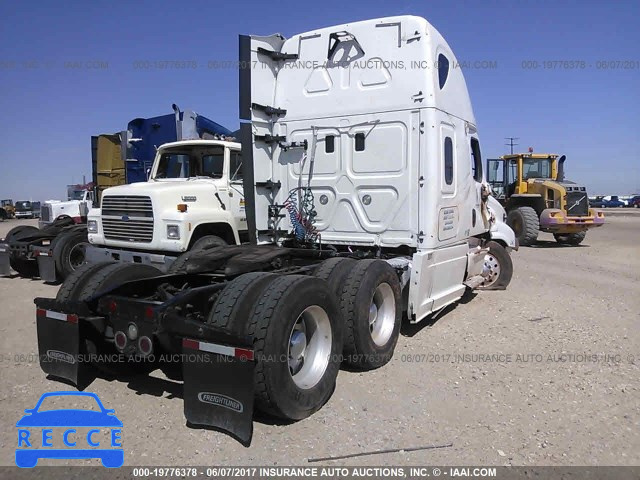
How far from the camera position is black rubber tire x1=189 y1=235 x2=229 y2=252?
7371 millimetres

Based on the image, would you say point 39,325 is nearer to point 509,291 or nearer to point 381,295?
point 381,295

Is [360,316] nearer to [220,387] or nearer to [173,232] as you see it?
[220,387]

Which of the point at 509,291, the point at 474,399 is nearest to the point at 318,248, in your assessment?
the point at 474,399

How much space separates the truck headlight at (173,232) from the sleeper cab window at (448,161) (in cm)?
380

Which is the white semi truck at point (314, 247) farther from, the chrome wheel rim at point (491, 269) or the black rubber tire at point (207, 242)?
the chrome wheel rim at point (491, 269)

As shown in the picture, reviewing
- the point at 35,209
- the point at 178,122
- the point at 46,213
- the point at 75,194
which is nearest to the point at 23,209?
the point at 35,209

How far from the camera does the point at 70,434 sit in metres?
3.63

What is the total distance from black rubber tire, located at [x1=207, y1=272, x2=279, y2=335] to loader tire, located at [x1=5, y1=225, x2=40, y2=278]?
28.2 ft

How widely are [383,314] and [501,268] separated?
4.52 meters

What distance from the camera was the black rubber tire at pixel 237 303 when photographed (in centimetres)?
360

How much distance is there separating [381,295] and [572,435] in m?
2.22

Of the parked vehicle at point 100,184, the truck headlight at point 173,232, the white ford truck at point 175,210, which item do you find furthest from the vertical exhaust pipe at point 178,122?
the truck headlight at point 173,232

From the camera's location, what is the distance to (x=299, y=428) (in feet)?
12.4

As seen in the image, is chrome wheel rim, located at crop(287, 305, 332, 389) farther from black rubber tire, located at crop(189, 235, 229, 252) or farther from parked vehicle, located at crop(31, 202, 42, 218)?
parked vehicle, located at crop(31, 202, 42, 218)
